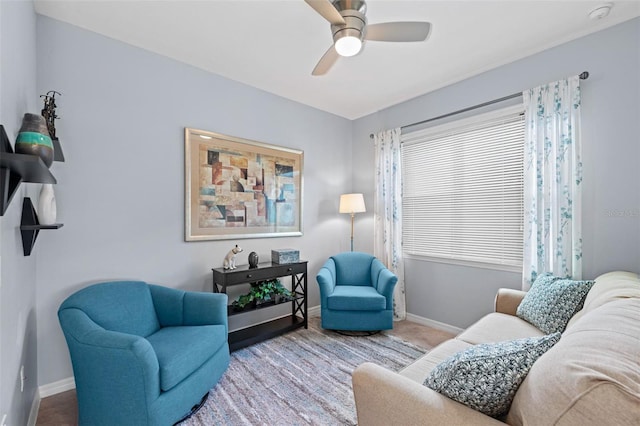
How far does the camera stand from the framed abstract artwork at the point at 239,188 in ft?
9.37

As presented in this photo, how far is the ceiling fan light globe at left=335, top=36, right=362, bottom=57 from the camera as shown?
1.76 meters

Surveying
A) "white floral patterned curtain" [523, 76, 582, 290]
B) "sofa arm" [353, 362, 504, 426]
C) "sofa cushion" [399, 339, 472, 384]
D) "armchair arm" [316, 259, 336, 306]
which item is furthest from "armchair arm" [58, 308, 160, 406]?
"white floral patterned curtain" [523, 76, 582, 290]

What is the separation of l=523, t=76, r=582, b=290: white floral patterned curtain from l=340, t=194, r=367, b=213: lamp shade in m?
1.78

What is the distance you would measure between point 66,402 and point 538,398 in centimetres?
283

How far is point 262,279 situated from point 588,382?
8.45 ft

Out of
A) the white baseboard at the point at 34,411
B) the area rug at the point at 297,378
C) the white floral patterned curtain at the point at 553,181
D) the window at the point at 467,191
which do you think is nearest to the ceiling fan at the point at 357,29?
the white floral patterned curtain at the point at 553,181

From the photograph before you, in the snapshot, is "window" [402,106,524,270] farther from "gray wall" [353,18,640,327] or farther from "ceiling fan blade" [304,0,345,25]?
"ceiling fan blade" [304,0,345,25]

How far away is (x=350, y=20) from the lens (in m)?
1.76

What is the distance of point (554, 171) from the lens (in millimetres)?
2486

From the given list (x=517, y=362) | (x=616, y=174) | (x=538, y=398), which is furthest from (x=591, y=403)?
(x=616, y=174)

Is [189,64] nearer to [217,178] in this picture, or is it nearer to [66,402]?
[217,178]

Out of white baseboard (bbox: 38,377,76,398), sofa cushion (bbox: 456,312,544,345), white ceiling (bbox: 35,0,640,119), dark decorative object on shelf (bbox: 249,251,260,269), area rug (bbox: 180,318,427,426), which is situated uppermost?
white ceiling (bbox: 35,0,640,119)

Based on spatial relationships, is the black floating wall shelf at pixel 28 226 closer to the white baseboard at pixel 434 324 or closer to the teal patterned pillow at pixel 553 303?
the teal patterned pillow at pixel 553 303

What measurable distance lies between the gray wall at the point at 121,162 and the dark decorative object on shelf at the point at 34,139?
91 cm
